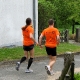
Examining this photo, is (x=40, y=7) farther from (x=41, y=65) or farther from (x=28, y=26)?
(x=28, y=26)

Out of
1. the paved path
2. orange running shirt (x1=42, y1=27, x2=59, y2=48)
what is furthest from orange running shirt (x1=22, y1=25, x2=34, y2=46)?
the paved path

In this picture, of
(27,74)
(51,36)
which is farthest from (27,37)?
(27,74)

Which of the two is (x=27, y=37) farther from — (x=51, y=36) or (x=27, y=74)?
(x=27, y=74)

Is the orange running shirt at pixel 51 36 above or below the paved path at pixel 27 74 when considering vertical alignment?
above

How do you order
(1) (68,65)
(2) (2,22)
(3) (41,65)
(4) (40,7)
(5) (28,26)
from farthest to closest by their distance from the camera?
(4) (40,7), (2) (2,22), (3) (41,65), (5) (28,26), (1) (68,65)

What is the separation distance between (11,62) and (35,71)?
5.73 feet

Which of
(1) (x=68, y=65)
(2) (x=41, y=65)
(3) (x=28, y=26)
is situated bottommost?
(2) (x=41, y=65)

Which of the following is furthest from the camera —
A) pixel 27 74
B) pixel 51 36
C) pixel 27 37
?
pixel 27 37

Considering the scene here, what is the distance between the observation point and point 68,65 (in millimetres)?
8273

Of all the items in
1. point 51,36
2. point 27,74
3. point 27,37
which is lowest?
point 27,74

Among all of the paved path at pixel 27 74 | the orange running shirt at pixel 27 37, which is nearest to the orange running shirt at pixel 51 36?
the orange running shirt at pixel 27 37

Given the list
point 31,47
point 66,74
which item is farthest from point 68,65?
point 31,47

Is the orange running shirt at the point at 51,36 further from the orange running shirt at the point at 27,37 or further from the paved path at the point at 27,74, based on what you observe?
the paved path at the point at 27,74

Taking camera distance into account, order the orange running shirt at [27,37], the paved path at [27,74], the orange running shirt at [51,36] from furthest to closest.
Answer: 1. the orange running shirt at [27,37]
2. the orange running shirt at [51,36]
3. the paved path at [27,74]
